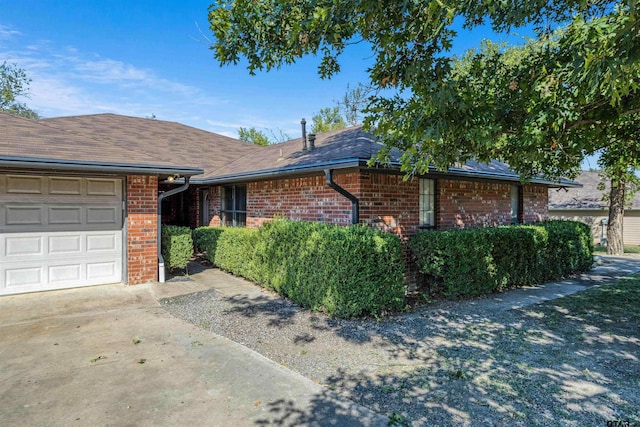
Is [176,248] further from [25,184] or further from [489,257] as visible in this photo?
[489,257]

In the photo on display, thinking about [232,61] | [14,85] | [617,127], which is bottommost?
[617,127]

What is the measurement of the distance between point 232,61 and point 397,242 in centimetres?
382

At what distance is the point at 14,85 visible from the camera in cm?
3028

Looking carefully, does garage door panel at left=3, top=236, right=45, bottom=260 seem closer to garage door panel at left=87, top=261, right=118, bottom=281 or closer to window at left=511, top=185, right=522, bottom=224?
garage door panel at left=87, top=261, right=118, bottom=281

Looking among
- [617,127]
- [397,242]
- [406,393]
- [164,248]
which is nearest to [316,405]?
[406,393]

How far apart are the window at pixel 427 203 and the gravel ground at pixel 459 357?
2.16 meters

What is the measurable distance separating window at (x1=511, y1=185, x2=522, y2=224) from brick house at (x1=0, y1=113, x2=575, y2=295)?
1.29 metres

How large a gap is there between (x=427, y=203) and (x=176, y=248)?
19.9ft

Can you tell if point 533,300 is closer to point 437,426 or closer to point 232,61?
point 437,426

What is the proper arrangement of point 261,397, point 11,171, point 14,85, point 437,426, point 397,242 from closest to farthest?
1. point 437,426
2. point 261,397
3. point 397,242
4. point 11,171
5. point 14,85

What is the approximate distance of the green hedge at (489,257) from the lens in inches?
275

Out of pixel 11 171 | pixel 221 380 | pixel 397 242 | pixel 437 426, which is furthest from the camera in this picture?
pixel 11 171

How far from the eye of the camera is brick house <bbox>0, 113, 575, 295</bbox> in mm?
6988

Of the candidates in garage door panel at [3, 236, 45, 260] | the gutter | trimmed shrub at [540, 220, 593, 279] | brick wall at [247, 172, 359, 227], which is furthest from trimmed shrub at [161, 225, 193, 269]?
trimmed shrub at [540, 220, 593, 279]
